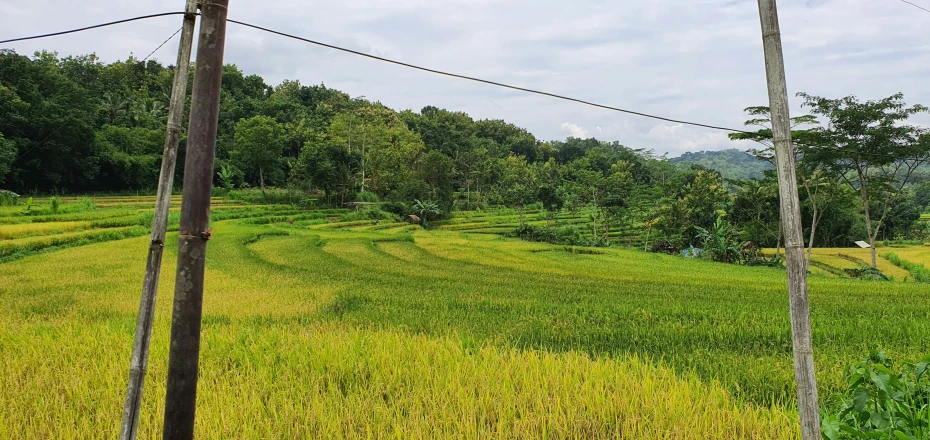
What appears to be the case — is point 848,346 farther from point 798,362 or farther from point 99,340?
point 99,340

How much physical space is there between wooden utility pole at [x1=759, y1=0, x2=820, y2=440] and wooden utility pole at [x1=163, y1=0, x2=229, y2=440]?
2101mm

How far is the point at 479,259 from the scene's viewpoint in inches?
597

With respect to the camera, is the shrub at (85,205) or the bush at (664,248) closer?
the shrub at (85,205)

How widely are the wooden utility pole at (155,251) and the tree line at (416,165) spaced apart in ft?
21.8

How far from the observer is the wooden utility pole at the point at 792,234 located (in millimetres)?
1815

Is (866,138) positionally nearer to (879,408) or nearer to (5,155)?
(879,408)

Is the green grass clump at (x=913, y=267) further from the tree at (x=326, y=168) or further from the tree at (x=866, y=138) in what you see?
the tree at (x=326, y=168)

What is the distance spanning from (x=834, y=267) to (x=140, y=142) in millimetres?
36880

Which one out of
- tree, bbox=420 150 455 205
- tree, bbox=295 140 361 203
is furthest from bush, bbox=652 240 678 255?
tree, bbox=295 140 361 203

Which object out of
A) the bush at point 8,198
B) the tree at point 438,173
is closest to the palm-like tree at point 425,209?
the tree at point 438,173

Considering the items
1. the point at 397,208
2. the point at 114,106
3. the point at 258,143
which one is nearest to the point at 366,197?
the point at 397,208

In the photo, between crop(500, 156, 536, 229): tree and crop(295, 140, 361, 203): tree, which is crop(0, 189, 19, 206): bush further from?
crop(500, 156, 536, 229): tree

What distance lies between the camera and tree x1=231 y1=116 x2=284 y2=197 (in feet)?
107


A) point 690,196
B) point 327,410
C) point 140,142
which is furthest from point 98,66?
point 327,410
